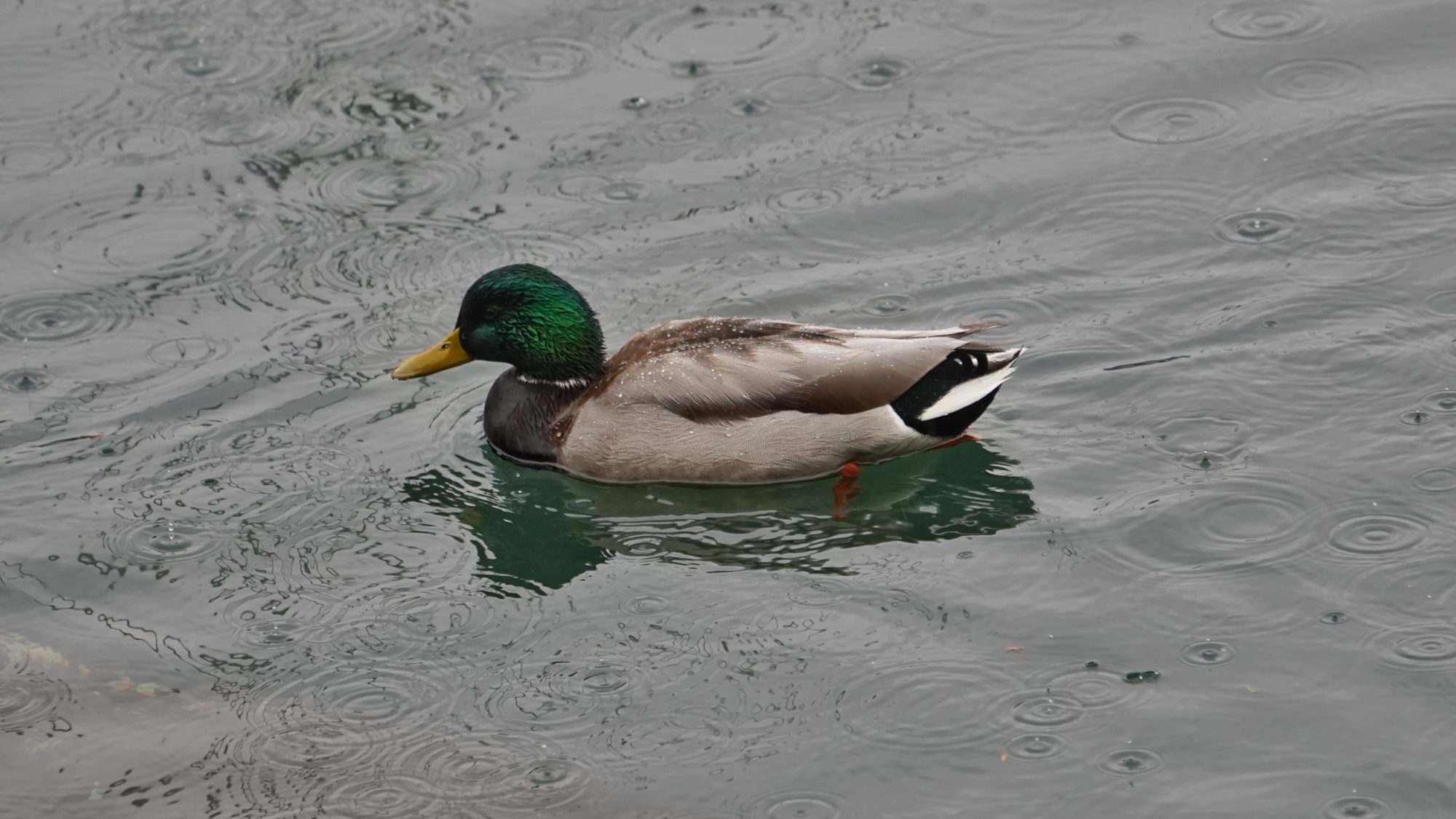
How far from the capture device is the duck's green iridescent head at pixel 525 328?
34.0 ft

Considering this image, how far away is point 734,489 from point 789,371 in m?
0.67

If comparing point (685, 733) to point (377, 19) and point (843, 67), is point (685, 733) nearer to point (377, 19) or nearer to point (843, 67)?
point (843, 67)

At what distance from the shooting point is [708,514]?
9820 millimetres

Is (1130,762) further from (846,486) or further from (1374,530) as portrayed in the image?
(846,486)

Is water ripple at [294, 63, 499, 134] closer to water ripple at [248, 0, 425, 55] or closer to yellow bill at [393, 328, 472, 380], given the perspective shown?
water ripple at [248, 0, 425, 55]

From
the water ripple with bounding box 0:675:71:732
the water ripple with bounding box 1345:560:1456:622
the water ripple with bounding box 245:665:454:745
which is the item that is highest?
the water ripple with bounding box 1345:560:1456:622

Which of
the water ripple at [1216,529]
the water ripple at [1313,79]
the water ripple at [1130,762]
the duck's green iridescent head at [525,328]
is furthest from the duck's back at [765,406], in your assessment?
the water ripple at [1313,79]

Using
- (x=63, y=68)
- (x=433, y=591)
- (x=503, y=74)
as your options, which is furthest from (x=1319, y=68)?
(x=63, y=68)

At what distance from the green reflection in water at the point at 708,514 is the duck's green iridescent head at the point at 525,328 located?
564 mm

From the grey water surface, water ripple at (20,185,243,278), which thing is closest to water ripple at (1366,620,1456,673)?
the grey water surface

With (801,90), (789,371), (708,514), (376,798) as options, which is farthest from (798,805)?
(801,90)

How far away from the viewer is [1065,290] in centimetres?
1108

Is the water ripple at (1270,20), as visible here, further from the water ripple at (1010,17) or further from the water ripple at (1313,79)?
the water ripple at (1010,17)

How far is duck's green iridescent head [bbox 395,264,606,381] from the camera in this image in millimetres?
10375
